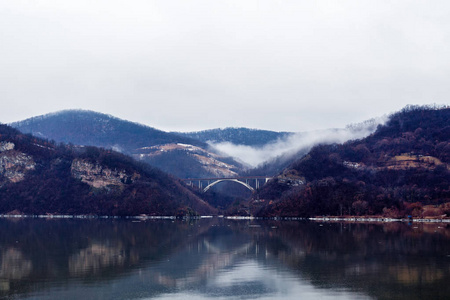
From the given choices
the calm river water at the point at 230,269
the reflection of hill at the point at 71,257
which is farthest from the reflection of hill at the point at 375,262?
the reflection of hill at the point at 71,257

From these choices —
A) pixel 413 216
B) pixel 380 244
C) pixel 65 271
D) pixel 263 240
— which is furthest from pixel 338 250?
pixel 413 216

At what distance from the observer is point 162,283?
56.2m

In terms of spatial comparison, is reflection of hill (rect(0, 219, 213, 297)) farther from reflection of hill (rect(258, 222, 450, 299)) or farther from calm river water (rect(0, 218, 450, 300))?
reflection of hill (rect(258, 222, 450, 299))

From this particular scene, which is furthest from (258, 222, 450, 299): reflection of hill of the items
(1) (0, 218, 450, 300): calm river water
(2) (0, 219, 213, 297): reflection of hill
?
(2) (0, 219, 213, 297): reflection of hill

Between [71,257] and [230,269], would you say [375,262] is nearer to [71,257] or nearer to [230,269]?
[230,269]

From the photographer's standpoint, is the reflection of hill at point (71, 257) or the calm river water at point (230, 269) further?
the reflection of hill at point (71, 257)

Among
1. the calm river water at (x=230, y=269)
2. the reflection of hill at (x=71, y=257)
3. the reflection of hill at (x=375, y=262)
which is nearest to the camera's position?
the calm river water at (x=230, y=269)

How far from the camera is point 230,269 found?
218 ft

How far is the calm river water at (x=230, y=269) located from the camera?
51156mm

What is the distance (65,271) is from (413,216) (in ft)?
470

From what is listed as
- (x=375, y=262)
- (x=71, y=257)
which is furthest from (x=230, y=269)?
(x=71, y=257)

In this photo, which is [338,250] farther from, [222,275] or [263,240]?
[222,275]

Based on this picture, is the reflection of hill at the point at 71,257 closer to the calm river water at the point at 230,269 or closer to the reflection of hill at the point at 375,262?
the calm river water at the point at 230,269

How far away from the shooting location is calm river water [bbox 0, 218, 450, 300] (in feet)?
168
